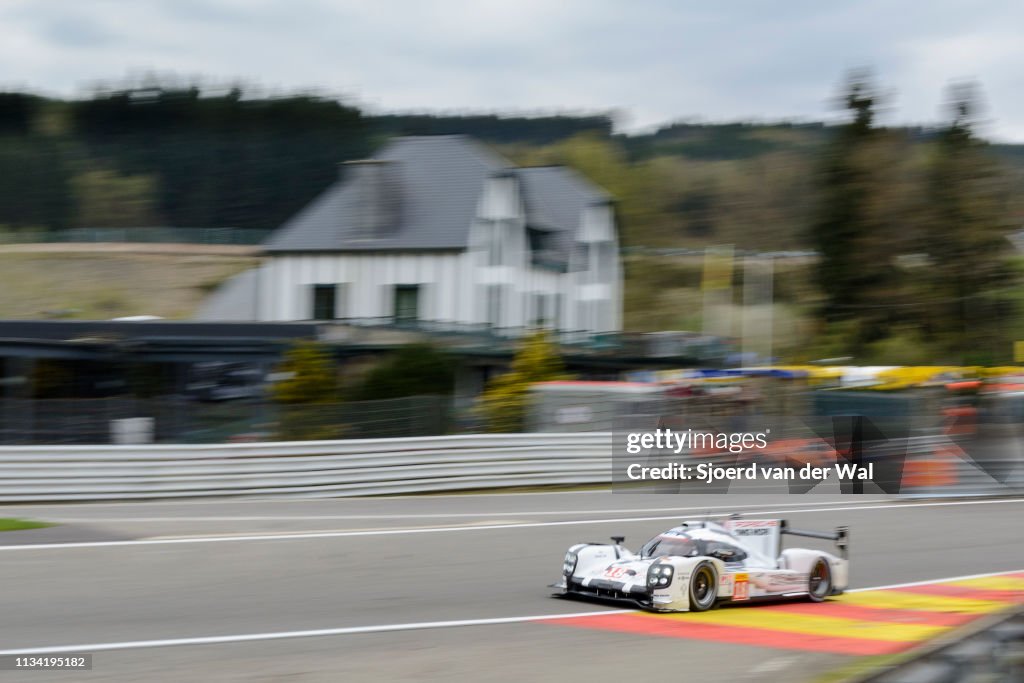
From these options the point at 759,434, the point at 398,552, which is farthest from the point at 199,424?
the point at 759,434

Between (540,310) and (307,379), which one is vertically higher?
(540,310)

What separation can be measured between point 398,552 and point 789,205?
206ft

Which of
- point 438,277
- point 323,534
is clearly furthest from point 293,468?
point 438,277

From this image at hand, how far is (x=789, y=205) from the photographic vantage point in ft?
235

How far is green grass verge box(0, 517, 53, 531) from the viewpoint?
13891 mm

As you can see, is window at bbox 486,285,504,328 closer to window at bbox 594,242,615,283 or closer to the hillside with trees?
window at bbox 594,242,615,283

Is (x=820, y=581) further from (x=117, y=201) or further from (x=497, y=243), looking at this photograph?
(x=117, y=201)

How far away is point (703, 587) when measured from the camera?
9.44 m

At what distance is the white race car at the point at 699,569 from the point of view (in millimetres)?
9188

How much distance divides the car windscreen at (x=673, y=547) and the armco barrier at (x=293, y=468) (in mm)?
11170

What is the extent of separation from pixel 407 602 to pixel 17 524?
22.8 feet

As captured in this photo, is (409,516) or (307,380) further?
(307,380)
